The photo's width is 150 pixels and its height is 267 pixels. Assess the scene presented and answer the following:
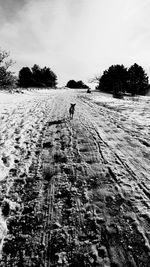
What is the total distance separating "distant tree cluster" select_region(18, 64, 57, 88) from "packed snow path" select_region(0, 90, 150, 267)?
198 ft

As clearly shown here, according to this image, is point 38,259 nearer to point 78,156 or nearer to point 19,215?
point 19,215

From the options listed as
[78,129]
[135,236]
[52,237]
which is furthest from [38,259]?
[78,129]

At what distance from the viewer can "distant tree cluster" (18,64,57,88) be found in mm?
63072

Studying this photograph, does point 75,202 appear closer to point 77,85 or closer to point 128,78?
point 128,78

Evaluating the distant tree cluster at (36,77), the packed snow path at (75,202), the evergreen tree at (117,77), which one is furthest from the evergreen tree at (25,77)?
the packed snow path at (75,202)

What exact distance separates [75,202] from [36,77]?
73.1 metres

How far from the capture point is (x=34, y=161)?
5332 millimetres

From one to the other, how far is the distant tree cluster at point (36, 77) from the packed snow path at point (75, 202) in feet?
198

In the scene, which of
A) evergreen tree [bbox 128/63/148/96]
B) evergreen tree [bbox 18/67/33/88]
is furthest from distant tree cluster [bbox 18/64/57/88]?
evergreen tree [bbox 128/63/148/96]

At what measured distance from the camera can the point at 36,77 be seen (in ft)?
232

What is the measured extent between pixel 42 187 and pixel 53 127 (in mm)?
4943

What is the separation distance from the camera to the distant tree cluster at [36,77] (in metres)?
63.1

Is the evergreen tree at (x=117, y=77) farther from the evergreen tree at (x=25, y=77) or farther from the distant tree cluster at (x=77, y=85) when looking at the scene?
the distant tree cluster at (x=77, y=85)

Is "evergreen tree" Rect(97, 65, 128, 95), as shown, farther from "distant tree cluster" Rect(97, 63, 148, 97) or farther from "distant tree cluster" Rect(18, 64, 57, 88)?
"distant tree cluster" Rect(18, 64, 57, 88)
